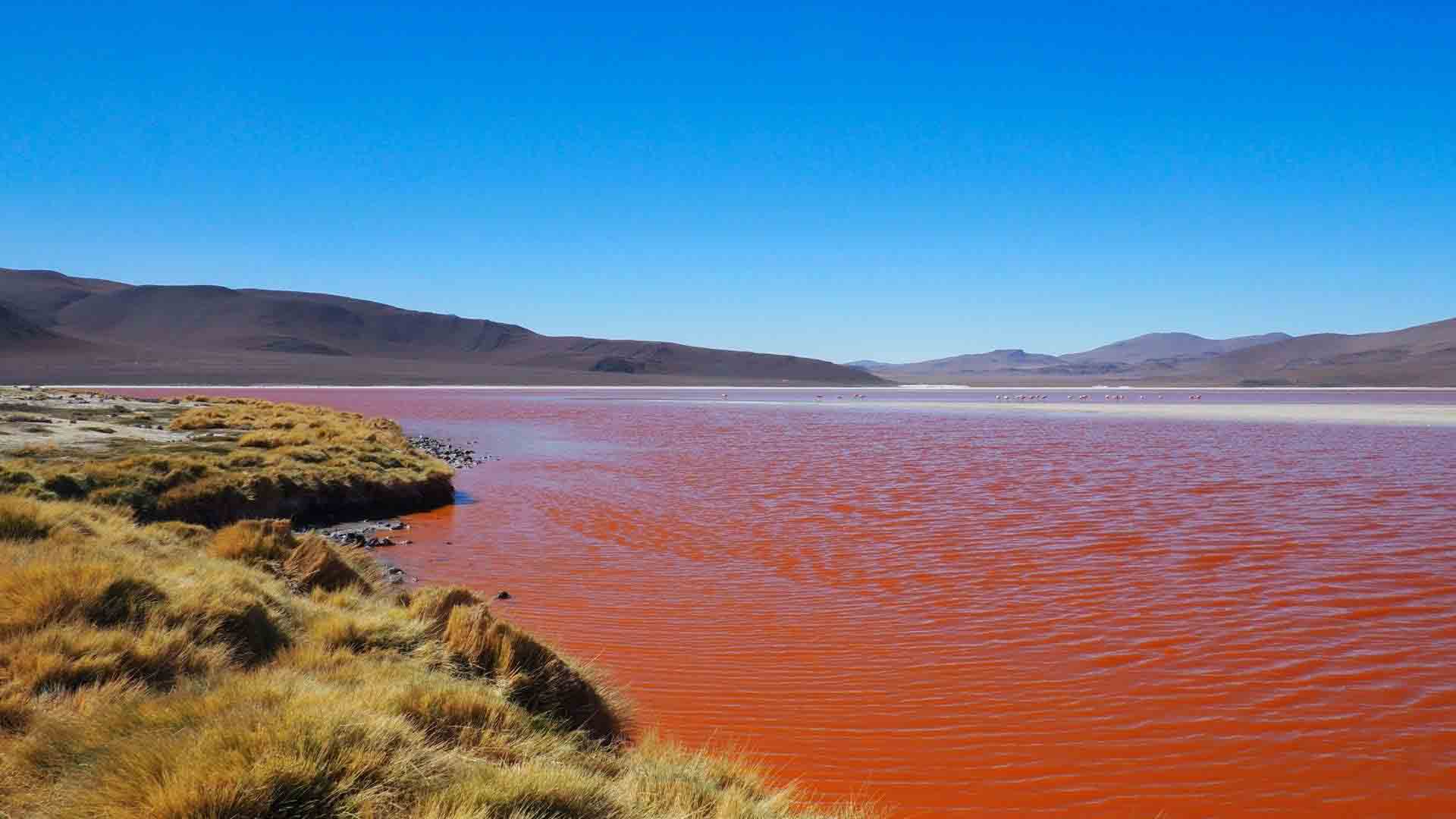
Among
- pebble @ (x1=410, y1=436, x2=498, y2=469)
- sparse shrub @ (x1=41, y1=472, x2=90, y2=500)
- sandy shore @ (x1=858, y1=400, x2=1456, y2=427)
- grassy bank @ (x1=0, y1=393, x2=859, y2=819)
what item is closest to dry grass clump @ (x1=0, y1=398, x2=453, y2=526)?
sparse shrub @ (x1=41, y1=472, x2=90, y2=500)

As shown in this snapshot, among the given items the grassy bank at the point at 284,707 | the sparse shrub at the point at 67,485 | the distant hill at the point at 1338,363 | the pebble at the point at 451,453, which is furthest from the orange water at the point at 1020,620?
the distant hill at the point at 1338,363

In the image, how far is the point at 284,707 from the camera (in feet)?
12.1

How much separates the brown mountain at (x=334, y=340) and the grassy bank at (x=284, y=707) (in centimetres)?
10532

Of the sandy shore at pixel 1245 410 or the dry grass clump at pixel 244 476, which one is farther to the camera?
the sandy shore at pixel 1245 410

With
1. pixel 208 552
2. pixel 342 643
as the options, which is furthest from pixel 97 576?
pixel 208 552

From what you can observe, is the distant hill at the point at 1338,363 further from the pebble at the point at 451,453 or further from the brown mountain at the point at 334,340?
the pebble at the point at 451,453

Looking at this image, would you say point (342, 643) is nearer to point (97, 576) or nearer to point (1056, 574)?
point (97, 576)

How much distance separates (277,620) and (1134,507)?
472 inches

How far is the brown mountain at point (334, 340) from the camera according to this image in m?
118

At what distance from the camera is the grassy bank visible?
316 cm

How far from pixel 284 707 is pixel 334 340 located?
167264 mm

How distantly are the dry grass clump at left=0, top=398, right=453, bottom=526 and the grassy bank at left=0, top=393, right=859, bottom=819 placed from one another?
490cm

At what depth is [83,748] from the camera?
3.46 metres

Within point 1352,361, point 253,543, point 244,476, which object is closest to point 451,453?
point 244,476
